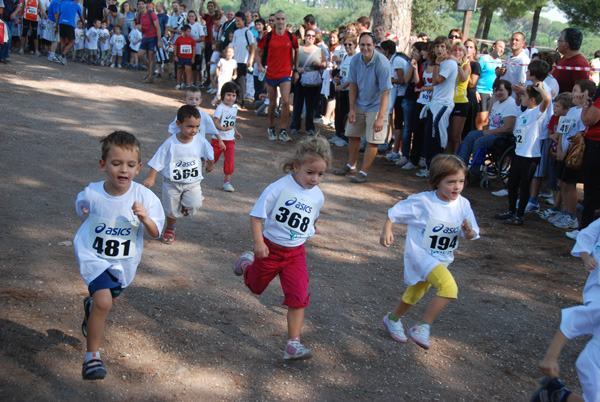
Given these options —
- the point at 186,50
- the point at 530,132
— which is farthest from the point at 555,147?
the point at 186,50

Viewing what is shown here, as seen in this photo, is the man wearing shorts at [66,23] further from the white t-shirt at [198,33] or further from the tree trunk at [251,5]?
the tree trunk at [251,5]

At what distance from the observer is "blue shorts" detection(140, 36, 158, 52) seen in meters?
17.1

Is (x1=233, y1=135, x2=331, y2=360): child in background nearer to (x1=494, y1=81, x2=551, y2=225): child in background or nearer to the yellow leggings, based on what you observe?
the yellow leggings

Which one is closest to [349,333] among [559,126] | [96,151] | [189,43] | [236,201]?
[236,201]

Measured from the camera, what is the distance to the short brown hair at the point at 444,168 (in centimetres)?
441

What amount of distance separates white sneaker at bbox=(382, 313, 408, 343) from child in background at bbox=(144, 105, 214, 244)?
2609 millimetres

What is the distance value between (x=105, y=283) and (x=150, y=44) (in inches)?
581

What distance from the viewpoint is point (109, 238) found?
3725 millimetres

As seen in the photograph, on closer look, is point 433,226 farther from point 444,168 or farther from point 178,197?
point 178,197

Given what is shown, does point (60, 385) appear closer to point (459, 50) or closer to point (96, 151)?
point (96, 151)

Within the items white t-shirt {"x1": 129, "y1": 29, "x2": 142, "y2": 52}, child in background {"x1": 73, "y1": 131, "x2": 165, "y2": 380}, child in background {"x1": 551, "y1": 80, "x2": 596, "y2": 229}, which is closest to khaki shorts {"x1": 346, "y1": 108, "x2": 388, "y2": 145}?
child in background {"x1": 551, "y1": 80, "x2": 596, "y2": 229}

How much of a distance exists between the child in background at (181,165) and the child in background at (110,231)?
2290 mm

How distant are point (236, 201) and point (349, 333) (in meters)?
3.76

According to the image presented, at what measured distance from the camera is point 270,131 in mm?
12523
